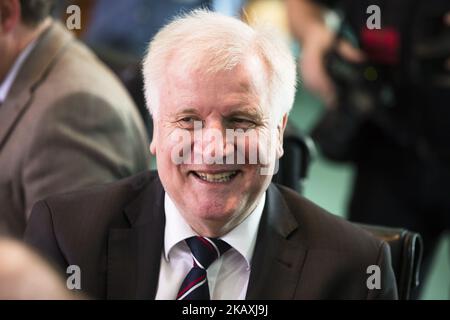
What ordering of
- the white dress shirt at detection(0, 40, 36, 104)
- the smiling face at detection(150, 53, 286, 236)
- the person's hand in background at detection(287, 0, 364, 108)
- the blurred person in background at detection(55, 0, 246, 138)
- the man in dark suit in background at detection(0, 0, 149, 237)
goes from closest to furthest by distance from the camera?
the smiling face at detection(150, 53, 286, 236) < the man in dark suit in background at detection(0, 0, 149, 237) < the white dress shirt at detection(0, 40, 36, 104) < the person's hand in background at detection(287, 0, 364, 108) < the blurred person in background at detection(55, 0, 246, 138)

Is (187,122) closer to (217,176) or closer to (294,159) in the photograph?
(217,176)

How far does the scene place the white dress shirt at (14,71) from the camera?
203 cm

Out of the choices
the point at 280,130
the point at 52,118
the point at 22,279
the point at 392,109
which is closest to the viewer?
the point at 22,279

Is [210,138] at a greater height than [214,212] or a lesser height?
greater

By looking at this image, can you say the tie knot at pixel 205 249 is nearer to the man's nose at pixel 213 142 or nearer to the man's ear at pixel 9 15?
the man's nose at pixel 213 142

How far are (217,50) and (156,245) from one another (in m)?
0.32

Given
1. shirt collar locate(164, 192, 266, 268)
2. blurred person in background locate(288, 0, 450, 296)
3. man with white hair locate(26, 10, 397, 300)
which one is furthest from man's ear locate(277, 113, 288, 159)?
blurred person in background locate(288, 0, 450, 296)

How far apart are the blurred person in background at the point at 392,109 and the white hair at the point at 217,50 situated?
89cm

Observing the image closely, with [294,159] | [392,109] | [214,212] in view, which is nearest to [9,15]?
[294,159]

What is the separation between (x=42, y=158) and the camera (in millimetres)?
1928

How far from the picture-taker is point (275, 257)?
1.51m

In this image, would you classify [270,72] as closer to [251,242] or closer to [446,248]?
[251,242]

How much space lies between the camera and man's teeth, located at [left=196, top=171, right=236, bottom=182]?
1458 mm

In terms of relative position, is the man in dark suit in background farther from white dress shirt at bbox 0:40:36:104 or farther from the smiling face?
the smiling face
